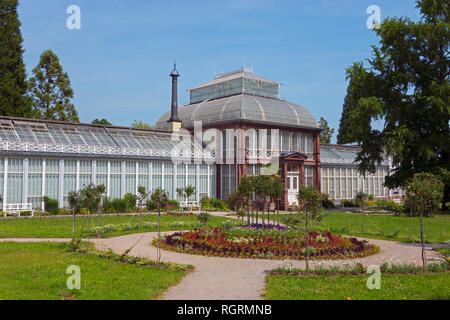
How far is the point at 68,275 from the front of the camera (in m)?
10.7

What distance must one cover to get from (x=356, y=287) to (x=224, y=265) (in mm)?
4501

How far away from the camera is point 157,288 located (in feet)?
31.7

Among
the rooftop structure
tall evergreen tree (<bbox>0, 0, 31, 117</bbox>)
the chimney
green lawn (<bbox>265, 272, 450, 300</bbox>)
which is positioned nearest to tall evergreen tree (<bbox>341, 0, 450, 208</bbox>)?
the rooftop structure

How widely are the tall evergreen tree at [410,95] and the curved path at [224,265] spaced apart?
15.5m

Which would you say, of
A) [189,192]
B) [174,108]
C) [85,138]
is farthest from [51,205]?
[174,108]

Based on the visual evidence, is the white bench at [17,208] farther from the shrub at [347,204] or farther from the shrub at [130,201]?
the shrub at [347,204]

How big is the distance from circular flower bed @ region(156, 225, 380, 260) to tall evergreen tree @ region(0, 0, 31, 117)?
90.7ft

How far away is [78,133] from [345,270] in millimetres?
26768

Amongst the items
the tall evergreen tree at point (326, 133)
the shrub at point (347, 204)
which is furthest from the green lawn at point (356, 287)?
the tall evergreen tree at point (326, 133)

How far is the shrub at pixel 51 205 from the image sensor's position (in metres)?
27.5

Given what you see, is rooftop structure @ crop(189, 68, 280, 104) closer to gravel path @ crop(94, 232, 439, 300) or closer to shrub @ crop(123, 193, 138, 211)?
shrub @ crop(123, 193, 138, 211)

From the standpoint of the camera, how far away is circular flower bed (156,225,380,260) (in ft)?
48.0
